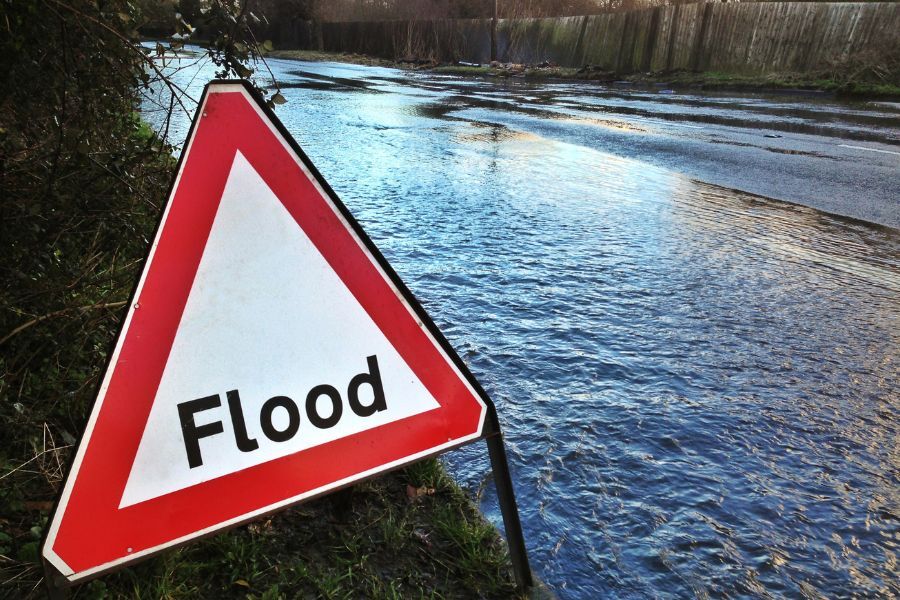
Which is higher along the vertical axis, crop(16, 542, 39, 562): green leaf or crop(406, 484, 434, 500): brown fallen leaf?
crop(16, 542, 39, 562): green leaf

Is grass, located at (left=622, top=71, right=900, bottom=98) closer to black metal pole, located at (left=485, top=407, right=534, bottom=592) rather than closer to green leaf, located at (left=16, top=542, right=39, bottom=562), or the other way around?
black metal pole, located at (left=485, top=407, right=534, bottom=592)

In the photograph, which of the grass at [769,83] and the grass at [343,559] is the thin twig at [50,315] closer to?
the grass at [343,559]

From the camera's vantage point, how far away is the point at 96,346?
104 inches

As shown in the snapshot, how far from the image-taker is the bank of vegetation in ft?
6.22

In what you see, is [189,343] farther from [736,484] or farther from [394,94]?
[394,94]

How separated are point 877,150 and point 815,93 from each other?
11.5 meters

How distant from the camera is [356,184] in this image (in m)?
7.28

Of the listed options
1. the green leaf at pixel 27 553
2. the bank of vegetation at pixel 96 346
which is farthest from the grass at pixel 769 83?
the green leaf at pixel 27 553

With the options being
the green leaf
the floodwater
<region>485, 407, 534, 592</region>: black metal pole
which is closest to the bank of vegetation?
the green leaf

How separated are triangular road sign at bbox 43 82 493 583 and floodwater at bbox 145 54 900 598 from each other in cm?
88

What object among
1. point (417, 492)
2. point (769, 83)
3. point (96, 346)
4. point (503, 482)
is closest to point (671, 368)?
point (417, 492)

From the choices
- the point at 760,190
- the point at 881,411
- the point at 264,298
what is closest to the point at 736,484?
the point at 881,411

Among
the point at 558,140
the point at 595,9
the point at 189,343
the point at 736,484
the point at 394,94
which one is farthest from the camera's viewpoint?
the point at 595,9

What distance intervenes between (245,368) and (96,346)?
1.46 meters
